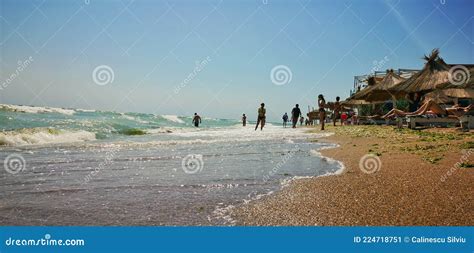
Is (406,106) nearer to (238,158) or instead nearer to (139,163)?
(238,158)

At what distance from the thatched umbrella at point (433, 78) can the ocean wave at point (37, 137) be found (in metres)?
18.2

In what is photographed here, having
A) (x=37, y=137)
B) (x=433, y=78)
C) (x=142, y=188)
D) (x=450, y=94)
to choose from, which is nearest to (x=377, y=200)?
(x=142, y=188)

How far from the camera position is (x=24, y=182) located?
5020mm

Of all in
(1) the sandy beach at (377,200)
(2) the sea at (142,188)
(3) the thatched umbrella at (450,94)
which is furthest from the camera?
(3) the thatched umbrella at (450,94)

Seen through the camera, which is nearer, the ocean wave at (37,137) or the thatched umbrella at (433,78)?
the ocean wave at (37,137)
